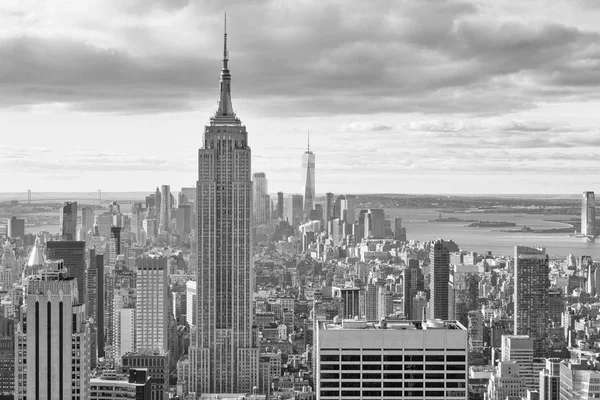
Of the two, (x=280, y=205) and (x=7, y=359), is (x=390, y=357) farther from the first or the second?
(x=280, y=205)

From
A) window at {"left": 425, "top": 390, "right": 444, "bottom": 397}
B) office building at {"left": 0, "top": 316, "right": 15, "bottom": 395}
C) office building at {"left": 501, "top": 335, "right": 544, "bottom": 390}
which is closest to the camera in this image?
window at {"left": 425, "top": 390, "right": 444, "bottom": 397}

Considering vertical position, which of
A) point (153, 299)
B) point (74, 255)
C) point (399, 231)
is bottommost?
point (153, 299)

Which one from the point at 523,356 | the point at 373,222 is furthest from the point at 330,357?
the point at 373,222

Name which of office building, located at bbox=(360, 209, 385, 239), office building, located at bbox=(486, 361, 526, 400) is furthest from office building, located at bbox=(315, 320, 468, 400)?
office building, located at bbox=(360, 209, 385, 239)

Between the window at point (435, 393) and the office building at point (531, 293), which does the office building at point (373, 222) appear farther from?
the window at point (435, 393)

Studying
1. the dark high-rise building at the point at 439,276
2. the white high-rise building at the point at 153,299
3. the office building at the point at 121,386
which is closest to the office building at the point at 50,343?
the office building at the point at 121,386

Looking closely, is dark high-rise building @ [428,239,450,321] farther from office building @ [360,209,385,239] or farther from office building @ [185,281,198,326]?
office building @ [185,281,198,326]
